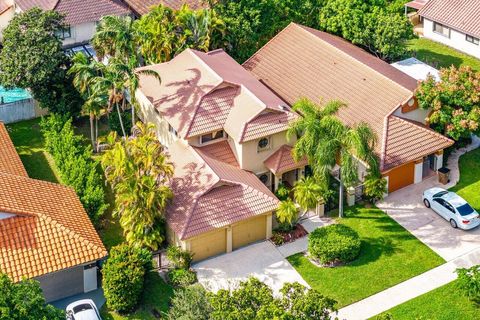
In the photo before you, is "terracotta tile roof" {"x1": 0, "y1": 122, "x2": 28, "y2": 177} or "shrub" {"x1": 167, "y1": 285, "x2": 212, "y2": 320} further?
"terracotta tile roof" {"x1": 0, "y1": 122, "x2": 28, "y2": 177}

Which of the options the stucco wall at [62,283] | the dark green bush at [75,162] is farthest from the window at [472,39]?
the stucco wall at [62,283]

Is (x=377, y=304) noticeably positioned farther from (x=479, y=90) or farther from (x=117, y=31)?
(x=117, y=31)

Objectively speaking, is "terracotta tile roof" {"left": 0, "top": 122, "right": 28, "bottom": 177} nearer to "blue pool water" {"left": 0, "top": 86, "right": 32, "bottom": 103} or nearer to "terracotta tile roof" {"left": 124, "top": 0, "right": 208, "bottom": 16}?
"blue pool water" {"left": 0, "top": 86, "right": 32, "bottom": 103}

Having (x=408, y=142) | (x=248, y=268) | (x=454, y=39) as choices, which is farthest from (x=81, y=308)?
(x=454, y=39)

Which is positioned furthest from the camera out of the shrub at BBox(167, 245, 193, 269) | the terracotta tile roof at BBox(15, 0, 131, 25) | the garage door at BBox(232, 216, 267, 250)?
the terracotta tile roof at BBox(15, 0, 131, 25)

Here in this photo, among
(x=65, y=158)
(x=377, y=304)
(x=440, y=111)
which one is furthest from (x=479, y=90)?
(x=65, y=158)

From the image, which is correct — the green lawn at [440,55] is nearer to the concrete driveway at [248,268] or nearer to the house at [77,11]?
the house at [77,11]

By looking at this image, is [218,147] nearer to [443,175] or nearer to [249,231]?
[249,231]

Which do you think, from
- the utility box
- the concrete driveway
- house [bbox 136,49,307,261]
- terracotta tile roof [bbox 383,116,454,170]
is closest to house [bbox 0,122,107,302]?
house [bbox 136,49,307,261]
